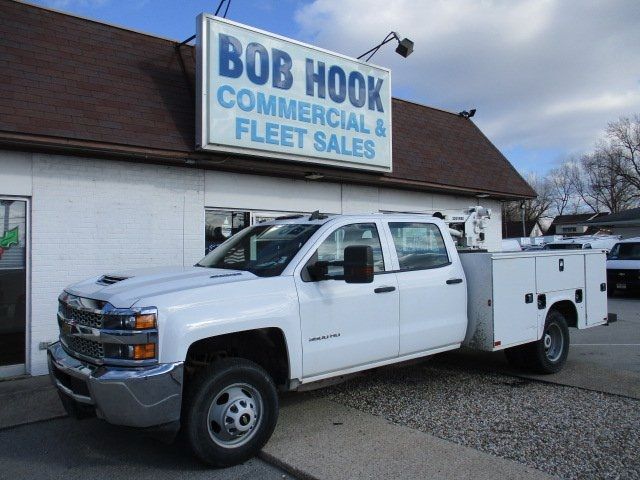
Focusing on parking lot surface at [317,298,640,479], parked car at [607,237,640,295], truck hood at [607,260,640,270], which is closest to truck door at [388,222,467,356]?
parking lot surface at [317,298,640,479]

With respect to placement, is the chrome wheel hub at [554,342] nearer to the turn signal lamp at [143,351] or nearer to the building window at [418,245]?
the building window at [418,245]

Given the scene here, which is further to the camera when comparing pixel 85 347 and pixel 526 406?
pixel 526 406

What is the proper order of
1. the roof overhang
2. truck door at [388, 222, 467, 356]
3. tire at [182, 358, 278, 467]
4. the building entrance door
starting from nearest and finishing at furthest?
tire at [182, 358, 278, 467] → truck door at [388, 222, 467, 356] → the roof overhang → the building entrance door

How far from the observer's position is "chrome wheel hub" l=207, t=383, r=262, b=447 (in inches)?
166

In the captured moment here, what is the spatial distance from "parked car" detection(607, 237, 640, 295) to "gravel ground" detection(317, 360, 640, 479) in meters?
12.8

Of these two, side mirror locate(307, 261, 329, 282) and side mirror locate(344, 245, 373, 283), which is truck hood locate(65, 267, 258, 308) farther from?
side mirror locate(344, 245, 373, 283)

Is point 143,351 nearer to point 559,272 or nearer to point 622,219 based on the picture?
point 559,272

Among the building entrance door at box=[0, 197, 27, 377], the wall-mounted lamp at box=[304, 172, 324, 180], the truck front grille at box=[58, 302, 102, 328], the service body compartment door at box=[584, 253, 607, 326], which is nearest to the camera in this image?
the truck front grille at box=[58, 302, 102, 328]

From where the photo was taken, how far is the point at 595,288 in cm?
765

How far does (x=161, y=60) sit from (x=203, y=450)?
677cm

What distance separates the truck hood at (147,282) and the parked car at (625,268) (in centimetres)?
1628

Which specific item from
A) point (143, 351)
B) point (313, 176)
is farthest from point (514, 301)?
point (313, 176)

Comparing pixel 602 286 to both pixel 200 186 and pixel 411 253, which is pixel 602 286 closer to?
pixel 411 253

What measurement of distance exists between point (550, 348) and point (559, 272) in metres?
1.00
